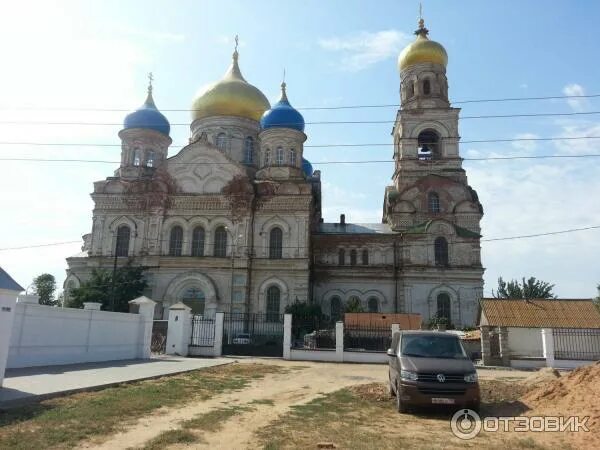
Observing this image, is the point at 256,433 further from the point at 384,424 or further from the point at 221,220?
the point at 221,220

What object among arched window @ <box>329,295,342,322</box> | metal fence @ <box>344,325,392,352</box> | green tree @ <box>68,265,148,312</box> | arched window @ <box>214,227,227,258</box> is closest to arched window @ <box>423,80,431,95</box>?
arched window @ <box>329,295,342,322</box>

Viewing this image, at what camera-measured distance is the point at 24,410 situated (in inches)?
282

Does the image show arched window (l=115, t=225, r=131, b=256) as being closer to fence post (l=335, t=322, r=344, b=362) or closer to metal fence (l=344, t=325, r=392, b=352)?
metal fence (l=344, t=325, r=392, b=352)

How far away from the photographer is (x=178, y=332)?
2092cm

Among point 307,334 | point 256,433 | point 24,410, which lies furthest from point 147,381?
point 307,334

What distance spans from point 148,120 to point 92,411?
1109 inches

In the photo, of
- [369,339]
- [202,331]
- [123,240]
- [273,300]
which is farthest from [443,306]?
[123,240]

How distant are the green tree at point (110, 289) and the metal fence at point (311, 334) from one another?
9.21 meters

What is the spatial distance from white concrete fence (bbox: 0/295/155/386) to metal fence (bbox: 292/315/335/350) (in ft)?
21.7

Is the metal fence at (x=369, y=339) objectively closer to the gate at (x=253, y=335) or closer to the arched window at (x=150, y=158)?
the gate at (x=253, y=335)

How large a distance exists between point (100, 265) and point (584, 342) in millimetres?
25100

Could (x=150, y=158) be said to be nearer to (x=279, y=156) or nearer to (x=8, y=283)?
(x=279, y=156)

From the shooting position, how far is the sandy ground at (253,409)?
6.10 meters

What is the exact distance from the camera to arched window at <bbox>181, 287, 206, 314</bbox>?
28312 mm
